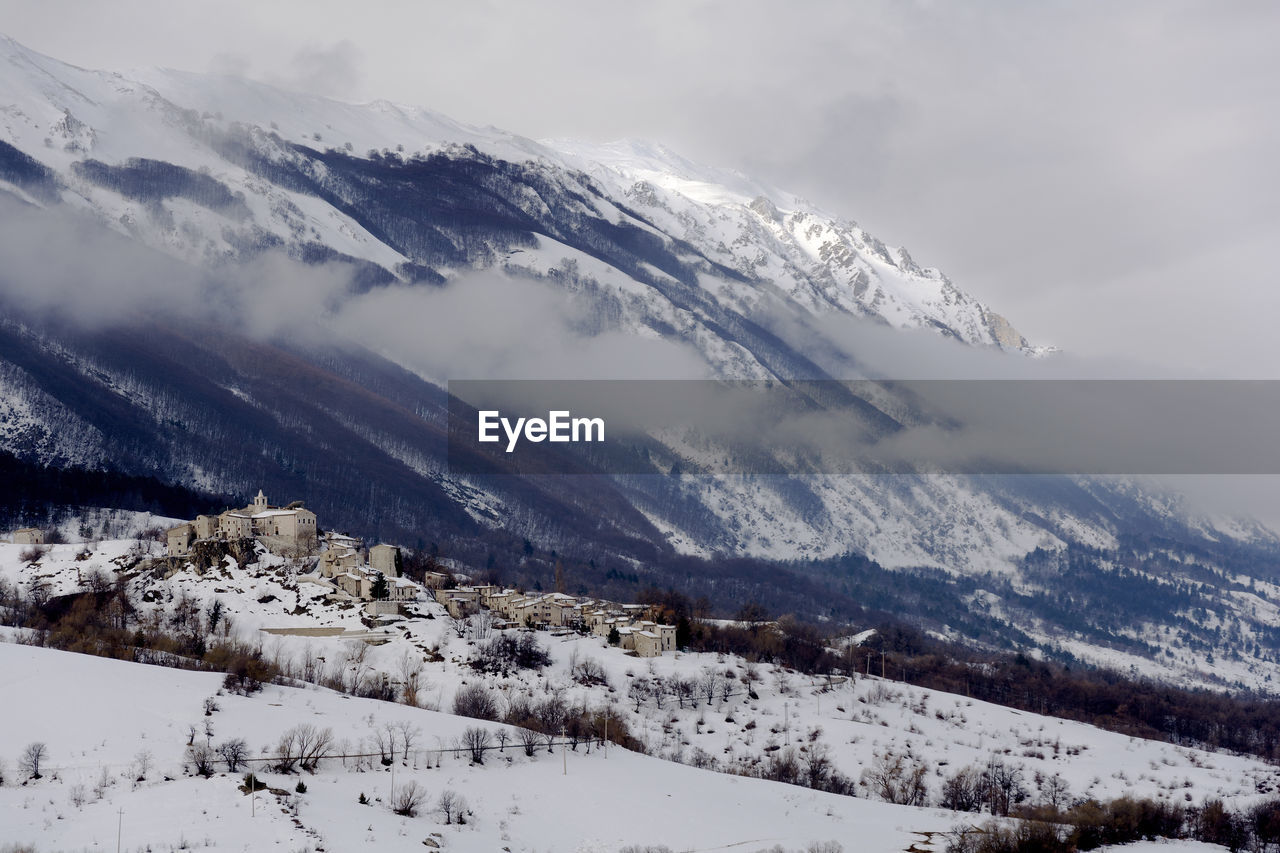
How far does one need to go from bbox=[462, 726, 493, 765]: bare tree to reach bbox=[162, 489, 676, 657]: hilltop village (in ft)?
109

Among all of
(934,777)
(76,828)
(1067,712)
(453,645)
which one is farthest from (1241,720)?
(76,828)

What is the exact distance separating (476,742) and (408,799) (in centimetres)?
1092

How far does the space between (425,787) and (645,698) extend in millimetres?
37708

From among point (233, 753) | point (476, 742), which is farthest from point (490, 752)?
point (233, 753)

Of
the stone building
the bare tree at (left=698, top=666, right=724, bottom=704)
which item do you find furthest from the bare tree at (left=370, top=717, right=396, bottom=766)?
the stone building

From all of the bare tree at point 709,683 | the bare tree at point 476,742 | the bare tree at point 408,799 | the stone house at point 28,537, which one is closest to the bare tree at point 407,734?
the bare tree at point 476,742

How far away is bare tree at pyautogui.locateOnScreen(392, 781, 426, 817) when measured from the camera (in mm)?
58562

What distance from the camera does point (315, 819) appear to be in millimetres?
54594

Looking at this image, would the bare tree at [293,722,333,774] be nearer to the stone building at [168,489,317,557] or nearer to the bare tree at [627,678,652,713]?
the bare tree at [627,678,652,713]

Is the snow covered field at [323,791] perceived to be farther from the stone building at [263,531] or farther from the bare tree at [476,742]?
the stone building at [263,531]

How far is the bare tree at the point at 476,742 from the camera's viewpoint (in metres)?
A: 69.2

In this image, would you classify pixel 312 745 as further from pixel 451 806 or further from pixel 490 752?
pixel 490 752

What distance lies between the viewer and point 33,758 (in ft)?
184

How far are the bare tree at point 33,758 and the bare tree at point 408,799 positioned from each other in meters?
16.4
